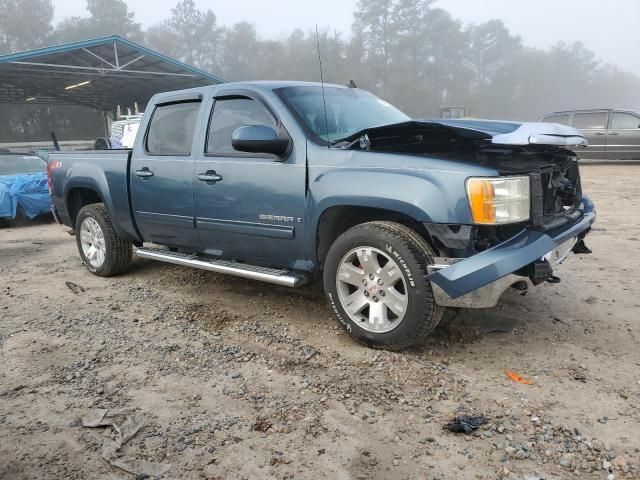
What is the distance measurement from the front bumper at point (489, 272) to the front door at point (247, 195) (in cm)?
112

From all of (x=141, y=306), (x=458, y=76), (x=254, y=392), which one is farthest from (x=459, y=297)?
(x=458, y=76)

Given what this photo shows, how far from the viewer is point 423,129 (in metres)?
3.29

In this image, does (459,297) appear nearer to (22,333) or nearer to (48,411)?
(48,411)

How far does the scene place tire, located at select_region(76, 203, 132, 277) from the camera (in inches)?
207

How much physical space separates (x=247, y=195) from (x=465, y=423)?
218 centimetres

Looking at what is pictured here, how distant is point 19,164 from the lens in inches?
412

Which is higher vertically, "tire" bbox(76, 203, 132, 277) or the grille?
the grille

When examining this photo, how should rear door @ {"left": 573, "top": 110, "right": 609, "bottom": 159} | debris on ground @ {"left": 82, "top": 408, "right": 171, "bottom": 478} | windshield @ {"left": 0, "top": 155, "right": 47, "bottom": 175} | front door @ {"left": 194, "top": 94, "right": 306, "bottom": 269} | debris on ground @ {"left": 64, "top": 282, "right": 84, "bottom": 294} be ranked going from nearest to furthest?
debris on ground @ {"left": 82, "top": 408, "right": 171, "bottom": 478}, front door @ {"left": 194, "top": 94, "right": 306, "bottom": 269}, debris on ground @ {"left": 64, "top": 282, "right": 84, "bottom": 294}, windshield @ {"left": 0, "top": 155, "right": 47, "bottom": 175}, rear door @ {"left": 573, "top": 110, "right": 609, "bottom": 159}

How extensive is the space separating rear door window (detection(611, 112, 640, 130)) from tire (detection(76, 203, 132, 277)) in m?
13.5

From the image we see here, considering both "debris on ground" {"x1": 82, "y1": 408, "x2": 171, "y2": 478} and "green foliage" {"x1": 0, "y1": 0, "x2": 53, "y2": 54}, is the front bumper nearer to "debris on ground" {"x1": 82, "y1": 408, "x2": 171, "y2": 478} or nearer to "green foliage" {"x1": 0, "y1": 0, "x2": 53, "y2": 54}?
"debris on ground" {"x1": 82, "y1": 408, "x2": 171, "y2": 478}

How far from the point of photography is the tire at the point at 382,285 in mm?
3113

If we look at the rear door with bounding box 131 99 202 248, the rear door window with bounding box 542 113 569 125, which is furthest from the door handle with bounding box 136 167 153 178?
the rear door window with bounding box 542 113 569 125

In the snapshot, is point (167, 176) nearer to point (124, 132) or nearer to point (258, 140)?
point (258, 140)

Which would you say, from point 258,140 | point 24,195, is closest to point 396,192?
point 258,140
